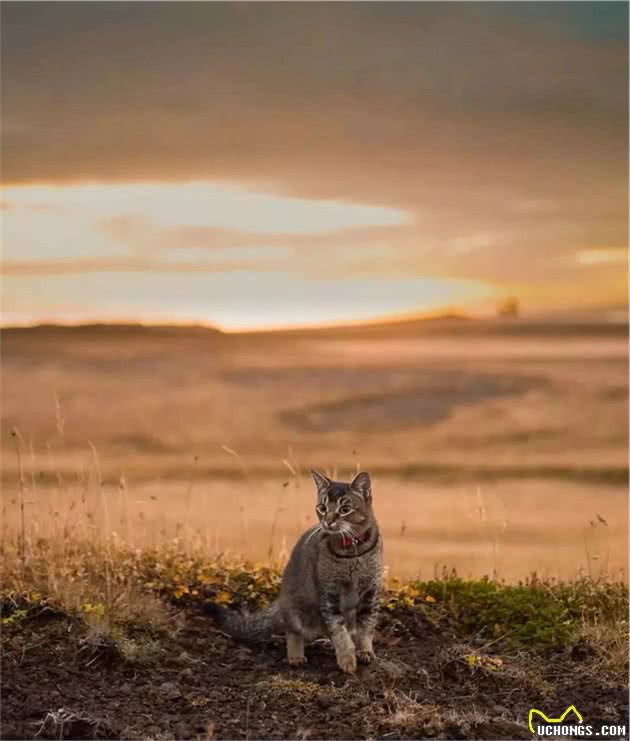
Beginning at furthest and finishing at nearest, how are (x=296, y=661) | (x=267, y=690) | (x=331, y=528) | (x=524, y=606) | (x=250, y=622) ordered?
(x=524, y=606)
(x=250, y=622)
(x=296, y=661)
(x=331, y=528)
(x=267, y=690)

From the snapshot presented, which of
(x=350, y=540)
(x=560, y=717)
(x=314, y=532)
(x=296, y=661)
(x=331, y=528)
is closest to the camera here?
(x=560, y=717)

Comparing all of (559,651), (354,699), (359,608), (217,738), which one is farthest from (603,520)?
(217,738)

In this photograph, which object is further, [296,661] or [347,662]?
[296,661]

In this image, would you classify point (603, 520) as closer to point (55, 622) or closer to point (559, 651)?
point (559, 651)

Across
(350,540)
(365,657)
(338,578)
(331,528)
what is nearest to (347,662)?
(365,657)

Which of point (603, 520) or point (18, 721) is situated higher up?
point (603, 520)

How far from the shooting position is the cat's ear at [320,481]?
29.1 feet

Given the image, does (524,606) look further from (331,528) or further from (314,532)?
(331,528)

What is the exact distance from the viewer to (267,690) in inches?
329

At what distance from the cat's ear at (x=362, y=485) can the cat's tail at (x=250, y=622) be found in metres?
1.44

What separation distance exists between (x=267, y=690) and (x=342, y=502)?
1.63 m

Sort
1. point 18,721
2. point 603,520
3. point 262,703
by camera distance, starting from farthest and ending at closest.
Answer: point 603,520
point 262,703
point 18,721

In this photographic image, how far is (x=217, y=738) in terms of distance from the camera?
7.46 m

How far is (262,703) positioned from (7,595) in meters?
2.92
